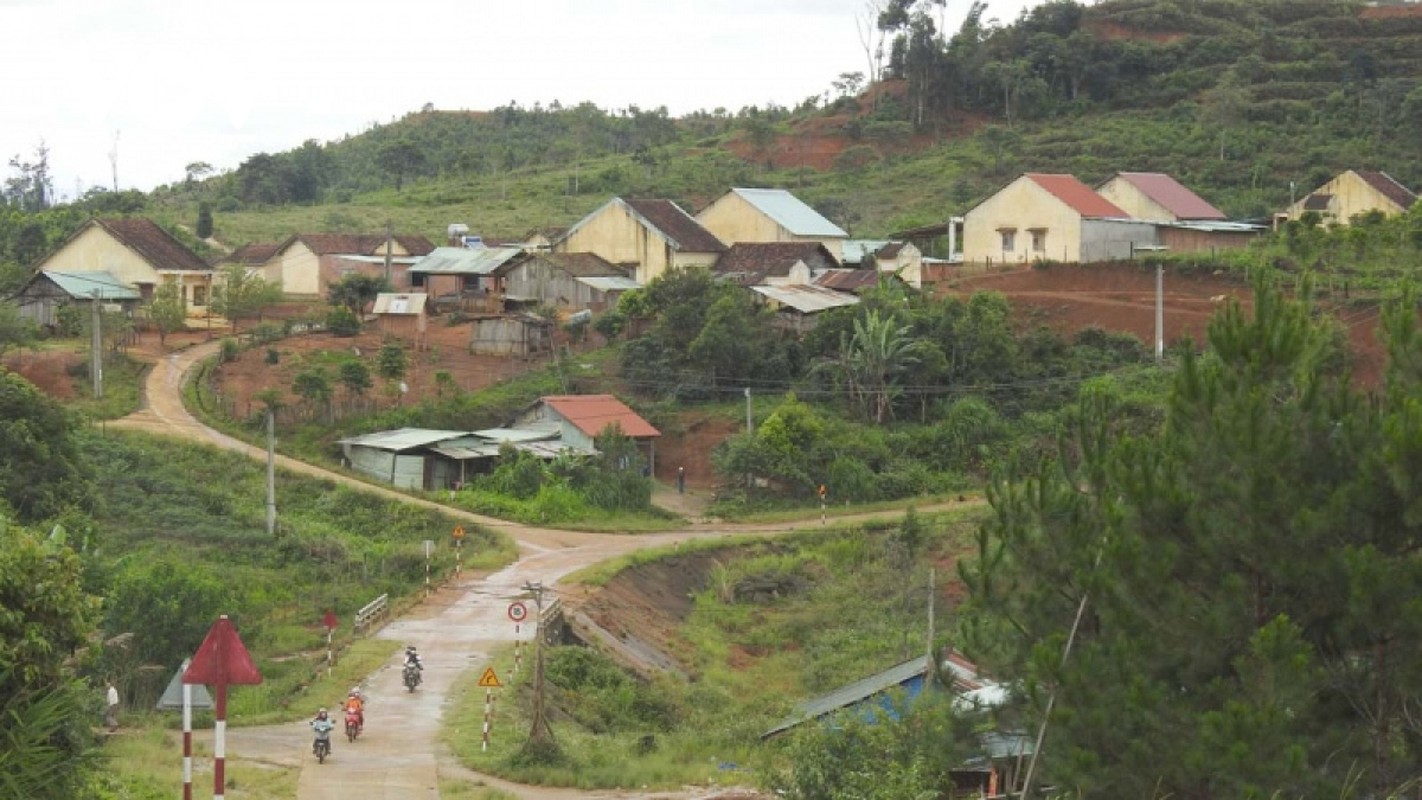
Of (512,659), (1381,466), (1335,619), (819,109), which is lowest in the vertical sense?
(512,659)

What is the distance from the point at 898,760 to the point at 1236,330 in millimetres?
5459

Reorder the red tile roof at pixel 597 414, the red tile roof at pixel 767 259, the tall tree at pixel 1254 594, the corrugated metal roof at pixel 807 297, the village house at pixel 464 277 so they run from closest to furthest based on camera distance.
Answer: the tall tree at pixel 1254 594 → the red tile roof at pixel 597 414 → the corrugated metal roof at pixel 807 297 → the red tile roof at pixel 767 259 → the village house at pixel 464 277

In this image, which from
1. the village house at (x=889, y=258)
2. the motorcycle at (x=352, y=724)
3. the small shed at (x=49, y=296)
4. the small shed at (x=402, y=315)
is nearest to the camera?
the motorcycle at (x=352, y=724)

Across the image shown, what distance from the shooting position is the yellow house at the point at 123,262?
55.1 metres

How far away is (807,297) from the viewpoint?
4922 centimetres

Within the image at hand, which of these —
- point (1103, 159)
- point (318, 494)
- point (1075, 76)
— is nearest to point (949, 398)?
point (318, 494)

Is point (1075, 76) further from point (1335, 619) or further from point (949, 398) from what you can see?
point (1335, 619)

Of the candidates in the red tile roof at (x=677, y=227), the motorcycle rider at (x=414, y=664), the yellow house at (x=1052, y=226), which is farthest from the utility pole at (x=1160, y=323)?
the motorcycle rider at (x=414, y=664)

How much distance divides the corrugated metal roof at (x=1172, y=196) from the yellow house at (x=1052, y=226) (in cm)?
235

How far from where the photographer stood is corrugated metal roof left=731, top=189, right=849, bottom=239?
57444 millimetres

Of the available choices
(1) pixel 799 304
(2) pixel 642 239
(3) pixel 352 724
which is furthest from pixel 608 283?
(3) pixel 352 724

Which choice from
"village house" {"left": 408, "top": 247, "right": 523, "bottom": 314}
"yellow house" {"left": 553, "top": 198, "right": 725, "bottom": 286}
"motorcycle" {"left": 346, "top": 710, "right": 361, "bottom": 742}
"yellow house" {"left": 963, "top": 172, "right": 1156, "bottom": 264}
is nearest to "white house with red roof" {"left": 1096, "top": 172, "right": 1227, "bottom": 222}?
"yellow house" {"left": 963, "top": 172, "right": 1156, "bottom": 264}

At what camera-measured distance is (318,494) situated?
130ft

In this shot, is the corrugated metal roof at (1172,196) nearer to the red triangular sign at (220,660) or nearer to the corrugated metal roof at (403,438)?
the corrugated metal roof at (403,438)
